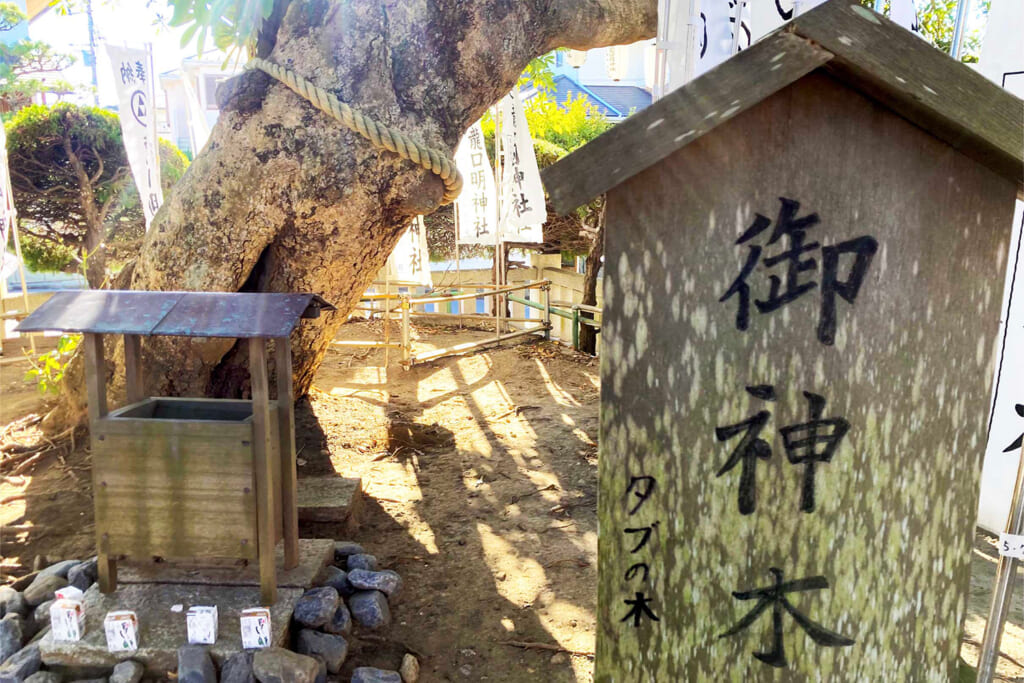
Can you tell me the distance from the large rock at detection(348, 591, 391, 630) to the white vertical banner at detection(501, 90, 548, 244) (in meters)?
6.05

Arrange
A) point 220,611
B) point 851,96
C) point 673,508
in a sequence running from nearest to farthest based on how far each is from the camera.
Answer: point 851,96 < point 673,508 < point 220,611

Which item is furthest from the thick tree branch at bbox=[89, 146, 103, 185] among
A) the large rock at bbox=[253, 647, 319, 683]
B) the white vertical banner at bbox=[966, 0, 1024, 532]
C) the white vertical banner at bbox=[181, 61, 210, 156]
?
the white vertical banner at bbox=[966, 0, 1024, 532]

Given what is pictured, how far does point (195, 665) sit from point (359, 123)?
2.49 m

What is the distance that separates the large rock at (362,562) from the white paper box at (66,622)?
1158 mm

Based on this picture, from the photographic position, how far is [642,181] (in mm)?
1224

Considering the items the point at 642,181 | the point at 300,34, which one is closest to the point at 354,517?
the point at 300,34

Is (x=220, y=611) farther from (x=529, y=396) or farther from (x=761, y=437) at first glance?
(x=529, y=396)

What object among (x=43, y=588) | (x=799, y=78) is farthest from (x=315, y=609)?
(x=799, y=78)

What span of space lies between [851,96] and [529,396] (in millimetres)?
5946

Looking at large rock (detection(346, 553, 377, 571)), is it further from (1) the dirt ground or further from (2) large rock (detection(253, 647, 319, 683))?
(2) large rock (detection(253, 647, 319, 683))

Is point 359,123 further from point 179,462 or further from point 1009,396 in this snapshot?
point 1009,396

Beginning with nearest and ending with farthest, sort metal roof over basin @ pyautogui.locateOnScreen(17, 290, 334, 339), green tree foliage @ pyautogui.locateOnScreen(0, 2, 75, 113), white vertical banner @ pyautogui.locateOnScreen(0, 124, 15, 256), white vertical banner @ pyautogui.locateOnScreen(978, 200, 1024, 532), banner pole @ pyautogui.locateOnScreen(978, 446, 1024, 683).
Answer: banner pole @ pyautogui.locateOnScreen(978, 446, 1024, 683)
metal roof over basin @ pyautogui.locateOnScreen(17, 290, 334, 339)
white vertical banner @ pyautogui.locateOnScreen(978, 200, 1024, 532)
white vertical banner @ pyautogui.locateOnScreen(0, 124, 15, 256)
green tree foliage @ pyautogui.locateOnScreen(0, 2, 75, 113)

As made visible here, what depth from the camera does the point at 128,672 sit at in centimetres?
234

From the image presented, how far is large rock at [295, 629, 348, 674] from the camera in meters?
2.62
